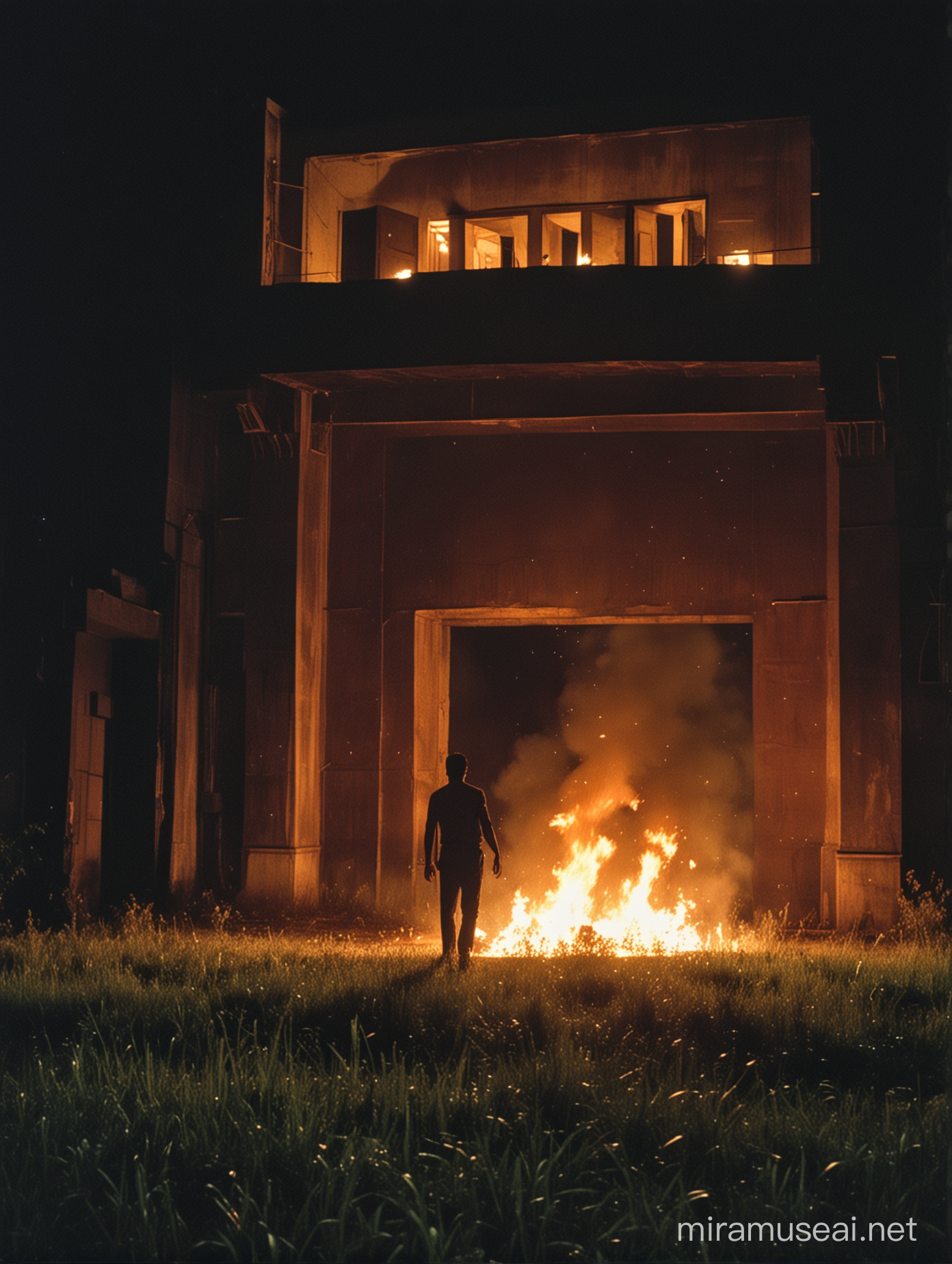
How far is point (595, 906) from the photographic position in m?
17.0

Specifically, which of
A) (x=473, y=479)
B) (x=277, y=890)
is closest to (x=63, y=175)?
(x=473, y=479)

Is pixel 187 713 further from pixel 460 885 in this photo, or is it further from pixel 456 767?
pixel 460 885

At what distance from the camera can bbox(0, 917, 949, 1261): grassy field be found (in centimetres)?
475

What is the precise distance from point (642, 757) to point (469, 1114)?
540 inches

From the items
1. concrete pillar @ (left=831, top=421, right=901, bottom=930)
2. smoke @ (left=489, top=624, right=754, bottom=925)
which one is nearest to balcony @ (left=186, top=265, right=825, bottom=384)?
concrete pillar @ (left=831, top=421, right=901, bottom=930)

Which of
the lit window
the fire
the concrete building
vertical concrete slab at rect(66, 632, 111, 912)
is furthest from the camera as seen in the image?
the lit window

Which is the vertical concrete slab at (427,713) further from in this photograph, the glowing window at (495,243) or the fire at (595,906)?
the glowing window at (495,243)

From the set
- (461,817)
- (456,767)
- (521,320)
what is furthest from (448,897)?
(521,320)

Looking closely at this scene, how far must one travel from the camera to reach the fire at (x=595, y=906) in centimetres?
1525

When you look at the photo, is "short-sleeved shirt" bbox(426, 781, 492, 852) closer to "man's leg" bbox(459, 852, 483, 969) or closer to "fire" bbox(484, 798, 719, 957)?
"man's leg" bbox(459, 852, 483, 969)

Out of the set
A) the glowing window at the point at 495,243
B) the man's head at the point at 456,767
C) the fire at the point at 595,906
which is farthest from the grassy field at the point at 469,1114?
the glowing window at the point at 495,243

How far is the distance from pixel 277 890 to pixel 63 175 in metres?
9.69

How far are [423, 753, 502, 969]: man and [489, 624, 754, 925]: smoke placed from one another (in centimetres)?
719

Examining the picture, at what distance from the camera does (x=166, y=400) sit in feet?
54.9
